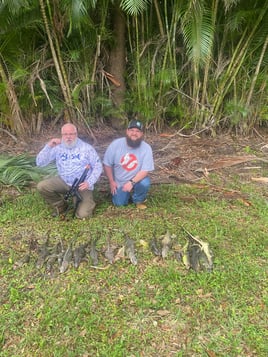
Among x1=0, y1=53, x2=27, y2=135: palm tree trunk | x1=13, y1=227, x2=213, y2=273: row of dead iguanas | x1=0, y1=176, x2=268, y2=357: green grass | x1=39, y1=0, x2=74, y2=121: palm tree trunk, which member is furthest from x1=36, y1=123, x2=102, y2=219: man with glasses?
→ x1=0, y1=53, x2=27, y2=135: palm tree trunk

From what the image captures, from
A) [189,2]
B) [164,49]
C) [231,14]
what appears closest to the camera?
[189,2]

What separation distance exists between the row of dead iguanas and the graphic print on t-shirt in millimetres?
975

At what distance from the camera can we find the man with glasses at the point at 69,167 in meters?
3.94

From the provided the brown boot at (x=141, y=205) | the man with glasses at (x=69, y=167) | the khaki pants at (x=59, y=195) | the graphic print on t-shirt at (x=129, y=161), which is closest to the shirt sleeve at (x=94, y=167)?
the man with glasses at (x=69, y=167)

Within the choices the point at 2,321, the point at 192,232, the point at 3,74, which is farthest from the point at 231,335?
the point at 3,74

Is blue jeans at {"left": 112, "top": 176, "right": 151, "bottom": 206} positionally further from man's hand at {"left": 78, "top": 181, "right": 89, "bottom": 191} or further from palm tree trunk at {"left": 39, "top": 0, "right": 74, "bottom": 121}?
palm tree trunk at {"left": 39, "top": 0, "right": 74, "bottom": 121}

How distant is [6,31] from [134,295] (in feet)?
14.6

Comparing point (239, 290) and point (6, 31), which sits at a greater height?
point (6, 31)

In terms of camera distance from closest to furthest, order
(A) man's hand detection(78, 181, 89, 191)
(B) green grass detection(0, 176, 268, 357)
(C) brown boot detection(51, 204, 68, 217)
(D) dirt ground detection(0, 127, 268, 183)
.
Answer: (B) green grass detection(0, 176, 268, 357)
(A) man's hand detection(78, 181, 89, 191)
(C) brown boot detection(51, 204, 68, 217)
(D) dirt ground detection(0, 127, 268, 183)

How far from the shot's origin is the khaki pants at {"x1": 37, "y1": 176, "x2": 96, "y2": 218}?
4070mm

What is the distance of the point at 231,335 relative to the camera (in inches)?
102

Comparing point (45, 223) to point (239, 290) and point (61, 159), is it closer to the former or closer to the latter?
point (61, 159)

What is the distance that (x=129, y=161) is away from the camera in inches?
167

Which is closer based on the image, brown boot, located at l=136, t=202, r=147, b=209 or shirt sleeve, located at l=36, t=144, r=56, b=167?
shirt sleeve, located at l=36, t=144, r=56, b=167
